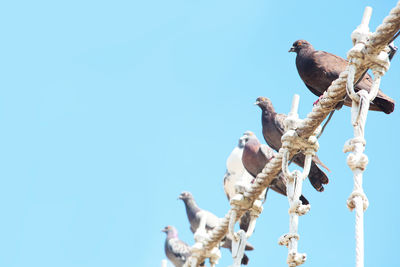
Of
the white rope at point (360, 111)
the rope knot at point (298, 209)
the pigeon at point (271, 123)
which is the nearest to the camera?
the white rope at point (360, 111)

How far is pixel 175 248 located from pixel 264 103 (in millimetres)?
2900

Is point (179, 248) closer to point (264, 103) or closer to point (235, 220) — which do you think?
point (264, 103)

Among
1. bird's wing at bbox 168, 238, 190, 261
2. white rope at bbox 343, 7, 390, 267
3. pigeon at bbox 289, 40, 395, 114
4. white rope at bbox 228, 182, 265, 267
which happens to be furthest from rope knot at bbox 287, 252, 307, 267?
bird's wing at bbox 168, 238, 190, 261

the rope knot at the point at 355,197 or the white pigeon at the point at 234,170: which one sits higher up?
the white pigeon at the point at 234,170

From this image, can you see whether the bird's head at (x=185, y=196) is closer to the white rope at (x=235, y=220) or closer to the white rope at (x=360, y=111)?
the white rope at (x=235, y=220)

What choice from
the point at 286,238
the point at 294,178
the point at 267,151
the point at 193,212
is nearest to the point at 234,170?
the point at 193,212

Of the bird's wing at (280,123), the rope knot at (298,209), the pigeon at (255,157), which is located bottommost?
the rope knot at (298,209)

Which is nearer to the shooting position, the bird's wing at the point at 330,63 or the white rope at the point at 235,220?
the white rope at the point at 235,220

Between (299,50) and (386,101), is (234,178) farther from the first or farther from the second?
(386,101)

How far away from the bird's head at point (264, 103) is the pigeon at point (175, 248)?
2579 millimetres

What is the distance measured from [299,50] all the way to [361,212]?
395cm

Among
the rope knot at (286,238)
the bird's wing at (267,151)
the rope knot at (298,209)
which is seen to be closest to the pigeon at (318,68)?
the bird's wing at (267,151)

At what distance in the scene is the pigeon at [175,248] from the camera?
1064 centimetres

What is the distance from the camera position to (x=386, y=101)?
19.7ft
